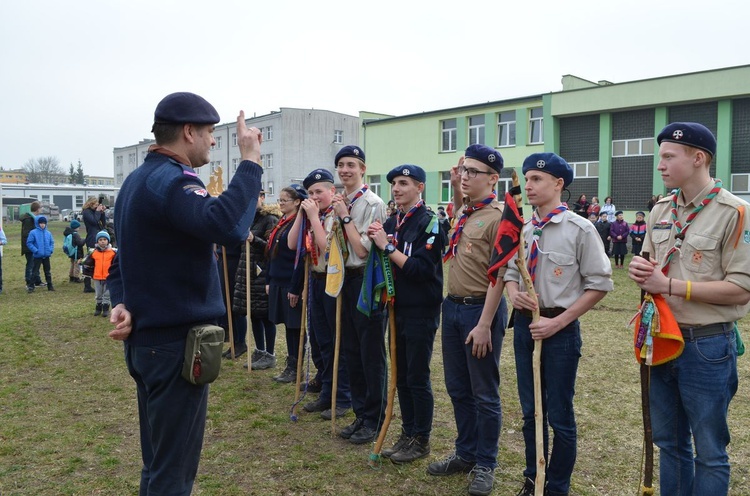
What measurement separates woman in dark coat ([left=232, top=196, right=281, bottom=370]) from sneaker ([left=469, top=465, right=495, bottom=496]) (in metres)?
4.01

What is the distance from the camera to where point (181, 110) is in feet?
9.30

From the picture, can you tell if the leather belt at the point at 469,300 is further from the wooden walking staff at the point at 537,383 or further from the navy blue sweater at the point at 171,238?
the navy blue sweater at the point at 171,238

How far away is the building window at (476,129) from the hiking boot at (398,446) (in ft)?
105

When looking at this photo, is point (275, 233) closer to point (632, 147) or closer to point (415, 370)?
point (415, 370)

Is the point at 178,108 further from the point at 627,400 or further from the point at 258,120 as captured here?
the point at 258,120

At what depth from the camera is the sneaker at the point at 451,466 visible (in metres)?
4.50

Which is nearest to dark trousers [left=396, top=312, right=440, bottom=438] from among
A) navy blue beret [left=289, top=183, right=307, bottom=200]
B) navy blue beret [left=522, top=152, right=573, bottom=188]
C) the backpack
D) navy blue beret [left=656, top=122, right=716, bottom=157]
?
navy blue beret [left=522, top=152, right=573, bottom=188]

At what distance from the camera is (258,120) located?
54.5 meters

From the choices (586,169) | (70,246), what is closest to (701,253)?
(70,246)

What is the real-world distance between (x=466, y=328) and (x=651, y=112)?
28549mm

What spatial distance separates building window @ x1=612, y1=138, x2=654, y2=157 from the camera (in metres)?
29.1

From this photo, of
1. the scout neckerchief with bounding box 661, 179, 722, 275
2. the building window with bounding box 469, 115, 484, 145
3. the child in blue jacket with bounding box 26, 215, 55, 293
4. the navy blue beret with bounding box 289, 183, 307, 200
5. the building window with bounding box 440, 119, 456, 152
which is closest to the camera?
the scout neckerchief with bounding box 661, 179, 722, 275

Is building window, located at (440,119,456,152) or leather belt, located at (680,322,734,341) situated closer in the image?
leather belt, located at (680,322,734,341)

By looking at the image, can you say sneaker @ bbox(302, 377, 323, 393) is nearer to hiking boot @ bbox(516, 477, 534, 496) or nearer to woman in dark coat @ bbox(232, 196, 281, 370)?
woman in dark coat @ bbox(232, 196, 281, 370)
